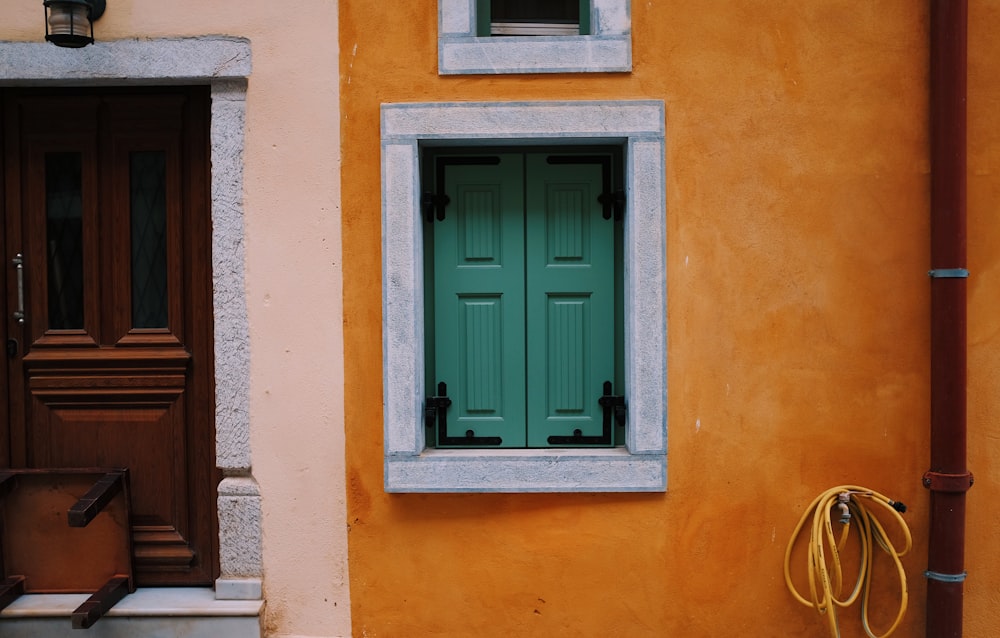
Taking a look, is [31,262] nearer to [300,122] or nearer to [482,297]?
[300,122]

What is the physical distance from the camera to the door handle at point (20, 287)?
3.55 meters

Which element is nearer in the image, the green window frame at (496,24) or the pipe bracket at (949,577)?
the pipe bracket at (949,577)

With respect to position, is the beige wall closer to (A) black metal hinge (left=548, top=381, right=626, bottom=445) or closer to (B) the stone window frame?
(B) the stone window frame

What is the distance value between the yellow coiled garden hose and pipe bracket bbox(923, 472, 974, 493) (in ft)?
0.63

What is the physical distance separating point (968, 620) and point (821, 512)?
981 millimetres

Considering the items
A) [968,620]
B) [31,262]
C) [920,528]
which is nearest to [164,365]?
[31,262]

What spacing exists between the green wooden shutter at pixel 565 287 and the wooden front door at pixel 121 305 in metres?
1.65

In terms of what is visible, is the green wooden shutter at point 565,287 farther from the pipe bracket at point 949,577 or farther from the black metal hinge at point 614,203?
the pipe bracket at point 949,577

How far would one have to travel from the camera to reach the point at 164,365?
3.56m

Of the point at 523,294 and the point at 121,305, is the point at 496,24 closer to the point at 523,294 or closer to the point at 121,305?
the point at 523,294

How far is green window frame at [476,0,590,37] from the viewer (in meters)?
3.55

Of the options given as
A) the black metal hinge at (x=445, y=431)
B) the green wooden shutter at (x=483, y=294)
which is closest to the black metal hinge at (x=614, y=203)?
the green wooden shutter at (x=483, y=294)

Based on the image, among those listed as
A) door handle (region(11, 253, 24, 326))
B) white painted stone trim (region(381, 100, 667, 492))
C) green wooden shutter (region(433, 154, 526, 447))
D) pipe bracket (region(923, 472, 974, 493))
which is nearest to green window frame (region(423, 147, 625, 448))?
green wooden shutter (region(433, 154, 526, 447))

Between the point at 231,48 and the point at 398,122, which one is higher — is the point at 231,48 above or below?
above
